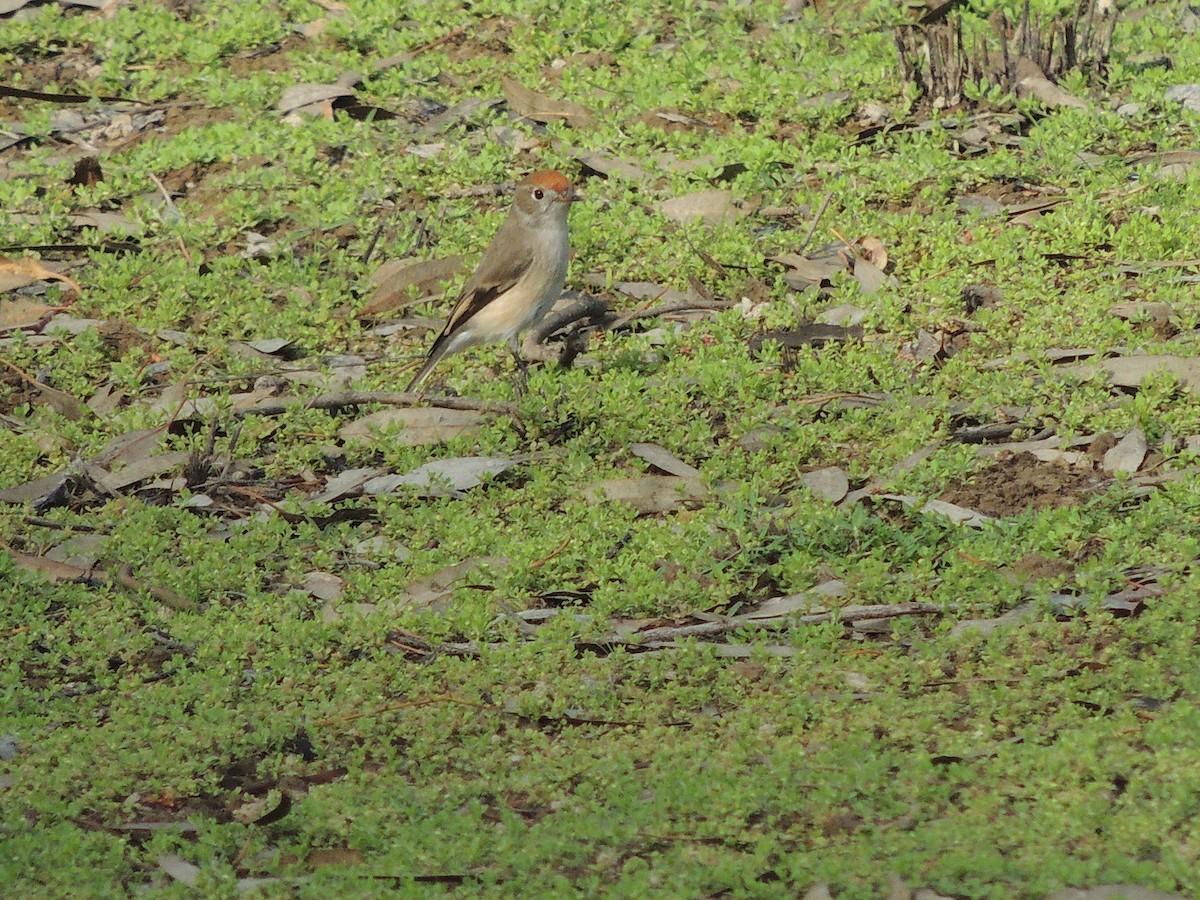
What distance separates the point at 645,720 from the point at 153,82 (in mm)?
8881

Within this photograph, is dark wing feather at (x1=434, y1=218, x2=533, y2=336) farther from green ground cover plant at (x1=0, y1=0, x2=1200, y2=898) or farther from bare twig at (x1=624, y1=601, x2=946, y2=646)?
bare twig at (x1=624, y1=601, x2=946, y2=646)

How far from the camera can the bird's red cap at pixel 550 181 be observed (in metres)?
9.06

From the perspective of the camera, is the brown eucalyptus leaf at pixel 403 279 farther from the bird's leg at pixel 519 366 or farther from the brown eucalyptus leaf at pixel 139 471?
the brown eucalyptus leaf at pixel 139 471

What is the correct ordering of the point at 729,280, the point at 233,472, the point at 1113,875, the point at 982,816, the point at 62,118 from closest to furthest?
the point at 1113,875 < the point at 982,816 < the point at 233,472 < the point at 729,280 < the point at 62,118

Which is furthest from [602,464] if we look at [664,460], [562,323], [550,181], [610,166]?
[610,166]

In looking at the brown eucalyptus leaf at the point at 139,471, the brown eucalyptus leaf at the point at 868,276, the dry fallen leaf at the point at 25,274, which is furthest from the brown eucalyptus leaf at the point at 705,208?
the dry fallen leaf at the point at 25,274

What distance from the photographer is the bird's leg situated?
27.9 ft

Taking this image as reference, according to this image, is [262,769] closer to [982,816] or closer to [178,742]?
[178,742]

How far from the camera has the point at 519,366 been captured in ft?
28.8

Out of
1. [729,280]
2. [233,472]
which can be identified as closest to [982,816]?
[233,472]

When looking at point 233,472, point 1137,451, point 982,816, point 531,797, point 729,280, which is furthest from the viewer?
point 729,280

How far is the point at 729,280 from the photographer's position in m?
9.47

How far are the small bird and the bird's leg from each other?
0.01 m

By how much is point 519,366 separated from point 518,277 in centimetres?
48
